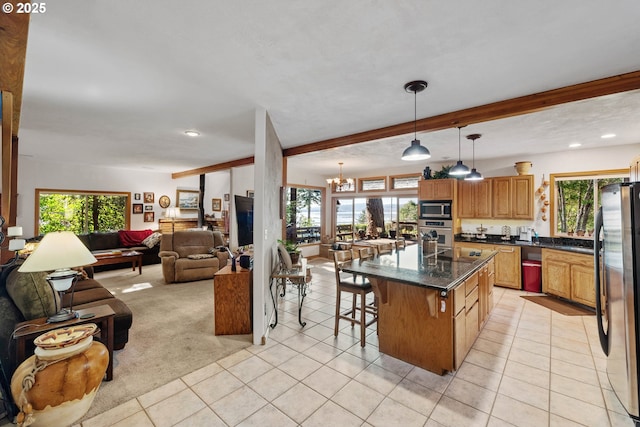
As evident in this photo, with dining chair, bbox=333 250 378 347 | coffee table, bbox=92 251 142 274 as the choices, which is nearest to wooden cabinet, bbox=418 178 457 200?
dining chair, bbox=333 250 378 347

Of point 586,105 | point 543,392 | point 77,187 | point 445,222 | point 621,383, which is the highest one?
point 586,105

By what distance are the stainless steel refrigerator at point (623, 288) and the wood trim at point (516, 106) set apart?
32.6 inches

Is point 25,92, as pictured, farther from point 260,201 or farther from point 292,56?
point 292,56

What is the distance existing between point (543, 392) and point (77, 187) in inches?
375

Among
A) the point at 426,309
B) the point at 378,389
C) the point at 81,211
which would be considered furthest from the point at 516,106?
the point at 81,211

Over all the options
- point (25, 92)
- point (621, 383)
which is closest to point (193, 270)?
point (25, 92)

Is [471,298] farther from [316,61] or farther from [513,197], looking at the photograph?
[513,197]

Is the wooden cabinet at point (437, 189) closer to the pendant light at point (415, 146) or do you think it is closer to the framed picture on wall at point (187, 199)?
the pendant light at point (415, 146)

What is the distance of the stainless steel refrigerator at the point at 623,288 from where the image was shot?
1847mm

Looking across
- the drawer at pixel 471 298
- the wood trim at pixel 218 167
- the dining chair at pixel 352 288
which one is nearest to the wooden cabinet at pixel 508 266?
the drawer at pixel 471 298

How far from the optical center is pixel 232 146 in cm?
490

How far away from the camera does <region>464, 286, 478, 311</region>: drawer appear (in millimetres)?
2734

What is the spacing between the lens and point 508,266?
5102 millimetres

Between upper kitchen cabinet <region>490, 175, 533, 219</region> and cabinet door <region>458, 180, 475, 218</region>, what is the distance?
0.39m
